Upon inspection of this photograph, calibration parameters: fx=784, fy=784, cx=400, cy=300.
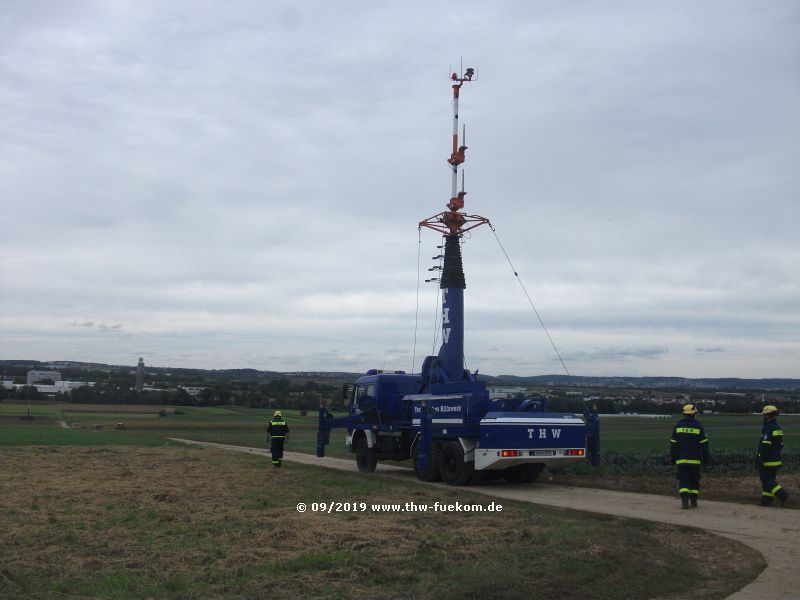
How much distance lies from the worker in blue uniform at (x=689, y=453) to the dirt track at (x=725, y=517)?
341mm

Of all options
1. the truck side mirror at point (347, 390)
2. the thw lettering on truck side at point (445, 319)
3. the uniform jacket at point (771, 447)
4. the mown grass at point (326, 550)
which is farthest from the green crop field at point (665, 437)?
the mown grass at point (326, 550)

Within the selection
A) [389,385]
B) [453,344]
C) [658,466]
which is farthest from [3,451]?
[658,466]

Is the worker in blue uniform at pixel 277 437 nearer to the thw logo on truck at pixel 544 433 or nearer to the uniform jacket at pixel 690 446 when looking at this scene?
the thw logo on truck at pixel 544 433

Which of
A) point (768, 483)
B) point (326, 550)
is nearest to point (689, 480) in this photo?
point (768, 483)

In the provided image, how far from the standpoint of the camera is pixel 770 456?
13.9 meters

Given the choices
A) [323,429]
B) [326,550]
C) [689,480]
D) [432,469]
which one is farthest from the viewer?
[323,429]

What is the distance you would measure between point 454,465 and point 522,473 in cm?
199

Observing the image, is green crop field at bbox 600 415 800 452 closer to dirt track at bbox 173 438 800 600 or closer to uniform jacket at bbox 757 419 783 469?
dirt track at bbox 173 438 800 600

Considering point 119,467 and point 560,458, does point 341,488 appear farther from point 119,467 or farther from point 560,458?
point 119,467

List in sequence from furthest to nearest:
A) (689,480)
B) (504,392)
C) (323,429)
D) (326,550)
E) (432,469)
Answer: (323,429)
(432,469)
(504,392)
(689,480)
(326,550)

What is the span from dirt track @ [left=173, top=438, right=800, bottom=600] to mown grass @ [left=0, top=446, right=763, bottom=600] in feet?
0.97

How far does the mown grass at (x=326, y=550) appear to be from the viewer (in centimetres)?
801

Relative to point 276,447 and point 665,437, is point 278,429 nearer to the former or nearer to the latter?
point 276,447

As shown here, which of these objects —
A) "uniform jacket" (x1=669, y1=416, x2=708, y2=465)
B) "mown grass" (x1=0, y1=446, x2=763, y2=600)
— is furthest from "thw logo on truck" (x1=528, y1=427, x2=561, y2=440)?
"uniform jacket" (x1=669, y1=416, x2=708, y2=465)
